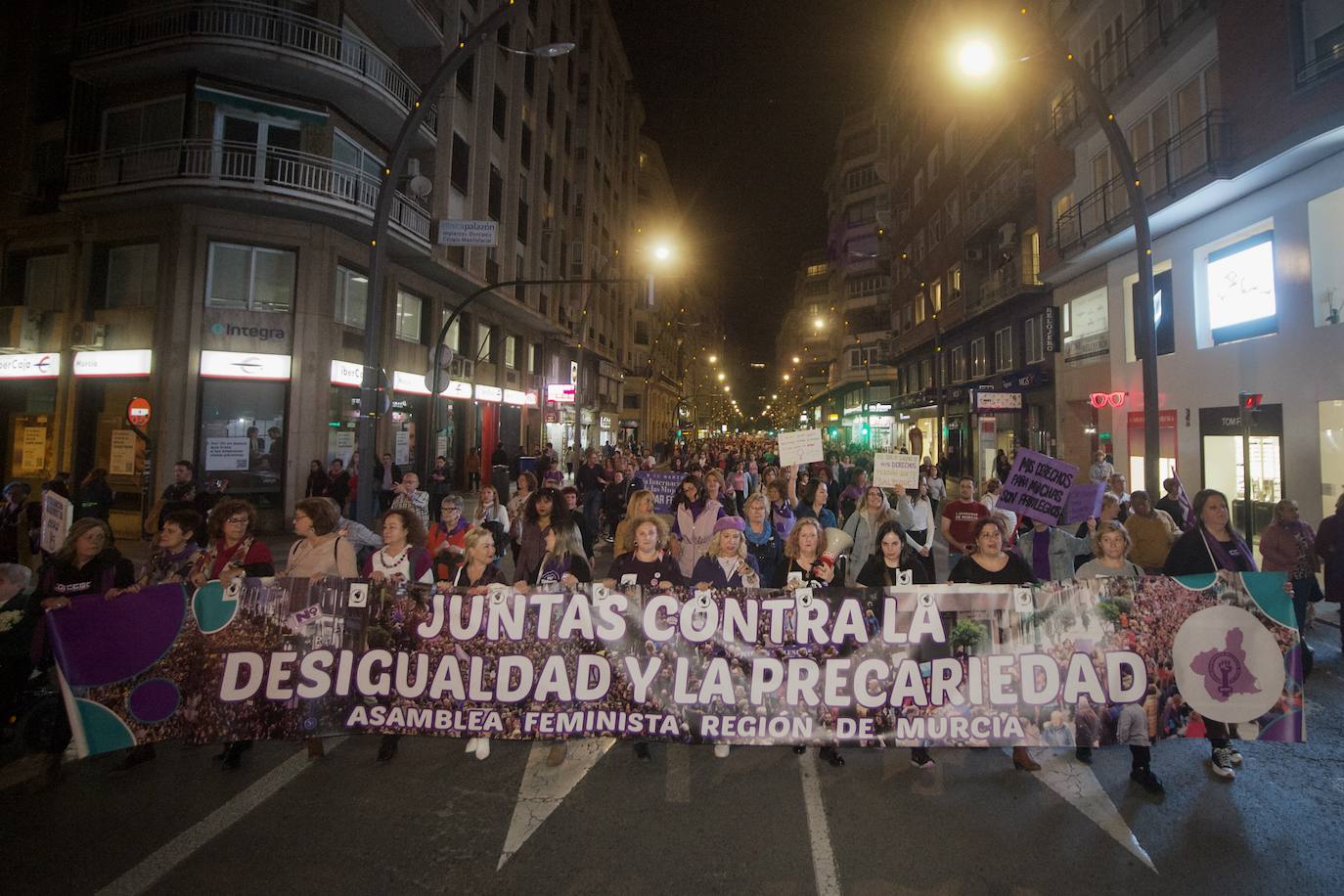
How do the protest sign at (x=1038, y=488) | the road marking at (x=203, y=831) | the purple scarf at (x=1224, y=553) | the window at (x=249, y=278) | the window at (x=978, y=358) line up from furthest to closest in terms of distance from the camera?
the window at (x=978, y=358) → the window at (x=249, y=278) → the protest sign at (x=1038, y=488) → the purple scarf at (x=1224, y=553) → the road marking at (x=203, y=831)

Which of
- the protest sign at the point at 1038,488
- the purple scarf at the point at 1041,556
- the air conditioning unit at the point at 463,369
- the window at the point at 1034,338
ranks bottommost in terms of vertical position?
the purple scarf at the point at 1041,556

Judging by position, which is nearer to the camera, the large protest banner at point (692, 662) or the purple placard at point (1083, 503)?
the large protest banner at point (692, 662)

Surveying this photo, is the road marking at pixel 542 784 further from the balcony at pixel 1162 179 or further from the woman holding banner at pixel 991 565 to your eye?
the balcony at pixel 1162 179

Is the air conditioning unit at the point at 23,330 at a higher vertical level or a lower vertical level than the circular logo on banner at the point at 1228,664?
higher

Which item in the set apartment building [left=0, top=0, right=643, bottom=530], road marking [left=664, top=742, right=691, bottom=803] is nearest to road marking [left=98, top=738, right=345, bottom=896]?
road marking [left=664, top=742, right=691, bottom=803]

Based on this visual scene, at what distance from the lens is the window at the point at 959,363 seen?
107 ft

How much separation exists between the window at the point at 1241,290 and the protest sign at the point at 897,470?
916 centimetres

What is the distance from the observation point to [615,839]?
3717 millimetres

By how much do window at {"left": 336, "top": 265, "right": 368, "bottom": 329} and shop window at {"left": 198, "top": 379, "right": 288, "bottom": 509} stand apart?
2987 mm

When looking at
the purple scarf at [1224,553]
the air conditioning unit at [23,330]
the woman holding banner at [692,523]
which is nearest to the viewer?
the purple scarf at [1224,553]

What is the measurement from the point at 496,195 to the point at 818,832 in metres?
27.7

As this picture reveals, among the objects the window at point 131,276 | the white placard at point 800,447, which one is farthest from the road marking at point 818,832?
the window at point 131,276

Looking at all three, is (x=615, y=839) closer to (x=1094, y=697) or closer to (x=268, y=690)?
(x=268, y=690)

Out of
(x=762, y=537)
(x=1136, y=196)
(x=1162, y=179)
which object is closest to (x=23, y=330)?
(x=762, y=537)
